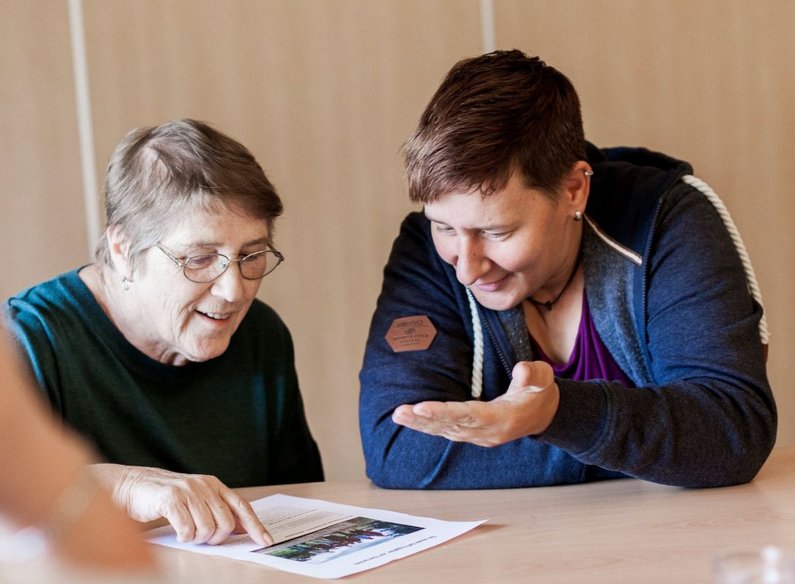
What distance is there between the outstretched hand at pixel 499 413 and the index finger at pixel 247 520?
249mm

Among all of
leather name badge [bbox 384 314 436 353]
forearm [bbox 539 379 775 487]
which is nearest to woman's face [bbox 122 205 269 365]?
leather name badge [bbox 384 314 436 353]

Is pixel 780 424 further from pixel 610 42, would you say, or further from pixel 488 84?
pixel 488 84

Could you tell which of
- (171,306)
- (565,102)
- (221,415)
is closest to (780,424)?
(565,102)

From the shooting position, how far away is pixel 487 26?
268 cm

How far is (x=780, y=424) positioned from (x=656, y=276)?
124 cm

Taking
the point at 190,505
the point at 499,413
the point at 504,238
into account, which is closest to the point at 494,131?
the point at 504,238

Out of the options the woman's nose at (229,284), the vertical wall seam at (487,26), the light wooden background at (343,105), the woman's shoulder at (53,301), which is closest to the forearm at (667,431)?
the woman's nose at (229,284)

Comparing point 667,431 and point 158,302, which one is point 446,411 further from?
point 158,302

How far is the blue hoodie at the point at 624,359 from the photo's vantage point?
1656mm

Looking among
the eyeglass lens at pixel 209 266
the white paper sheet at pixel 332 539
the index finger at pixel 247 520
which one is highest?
the eyeglass lens at pixel 209 266

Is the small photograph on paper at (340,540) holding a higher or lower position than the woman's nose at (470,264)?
lower

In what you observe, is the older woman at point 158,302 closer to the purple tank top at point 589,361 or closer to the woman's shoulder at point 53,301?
the woman's shoulder at point 53,301

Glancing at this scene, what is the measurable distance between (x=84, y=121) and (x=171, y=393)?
77 centimetres

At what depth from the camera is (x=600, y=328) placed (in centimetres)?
193
